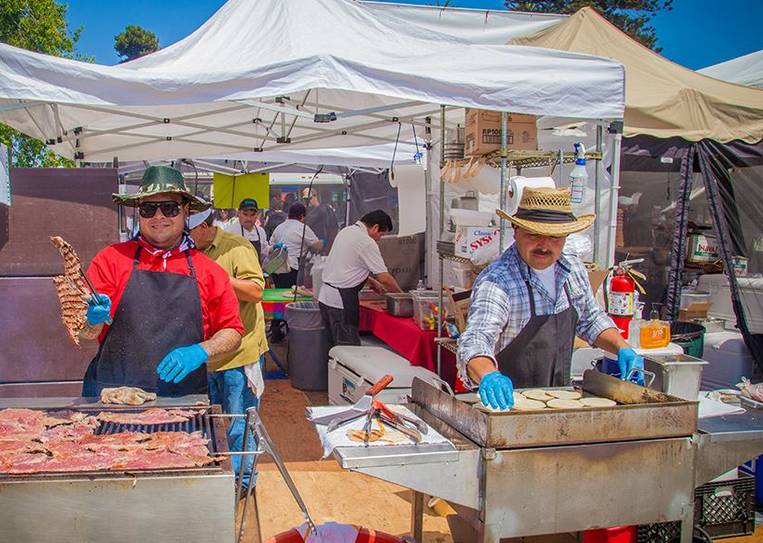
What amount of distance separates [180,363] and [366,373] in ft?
8.41

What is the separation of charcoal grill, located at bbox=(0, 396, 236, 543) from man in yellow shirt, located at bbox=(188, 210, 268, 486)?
1901 mm

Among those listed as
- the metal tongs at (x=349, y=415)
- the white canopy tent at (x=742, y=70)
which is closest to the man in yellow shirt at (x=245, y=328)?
the metal tongs at (x=349, y=415)

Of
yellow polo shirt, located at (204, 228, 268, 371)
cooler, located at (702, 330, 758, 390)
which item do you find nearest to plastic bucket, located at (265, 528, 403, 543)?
yellow polo shirt, located at (204, 228, 268, 371)

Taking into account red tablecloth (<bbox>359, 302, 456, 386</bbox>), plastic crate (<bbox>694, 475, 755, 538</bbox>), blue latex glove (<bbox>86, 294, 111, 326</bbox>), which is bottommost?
plastic crate (<bbox>694, 475, 755, 538</bbox>)

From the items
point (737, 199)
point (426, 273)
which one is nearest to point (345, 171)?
point (426, 273)

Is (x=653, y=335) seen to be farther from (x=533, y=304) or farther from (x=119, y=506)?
(x=119, y=506)

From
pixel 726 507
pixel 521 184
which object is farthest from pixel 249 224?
pixel 726 507

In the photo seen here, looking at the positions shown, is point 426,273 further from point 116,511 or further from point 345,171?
point 345,171

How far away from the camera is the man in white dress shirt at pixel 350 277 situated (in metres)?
6.50

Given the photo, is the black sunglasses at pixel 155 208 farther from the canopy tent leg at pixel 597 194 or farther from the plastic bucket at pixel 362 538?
the canopy tent leg at pixel 597 194

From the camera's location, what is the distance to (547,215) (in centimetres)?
305

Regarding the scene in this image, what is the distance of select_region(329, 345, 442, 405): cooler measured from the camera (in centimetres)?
511

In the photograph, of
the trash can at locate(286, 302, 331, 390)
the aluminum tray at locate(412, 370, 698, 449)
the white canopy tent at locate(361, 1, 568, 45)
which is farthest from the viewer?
the white canopy tent at locate(361, 1, 568, 45)

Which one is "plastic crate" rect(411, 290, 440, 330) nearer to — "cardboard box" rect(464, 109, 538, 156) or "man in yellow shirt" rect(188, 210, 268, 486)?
"cardboard box" rect(464, 109, 538, 156)
